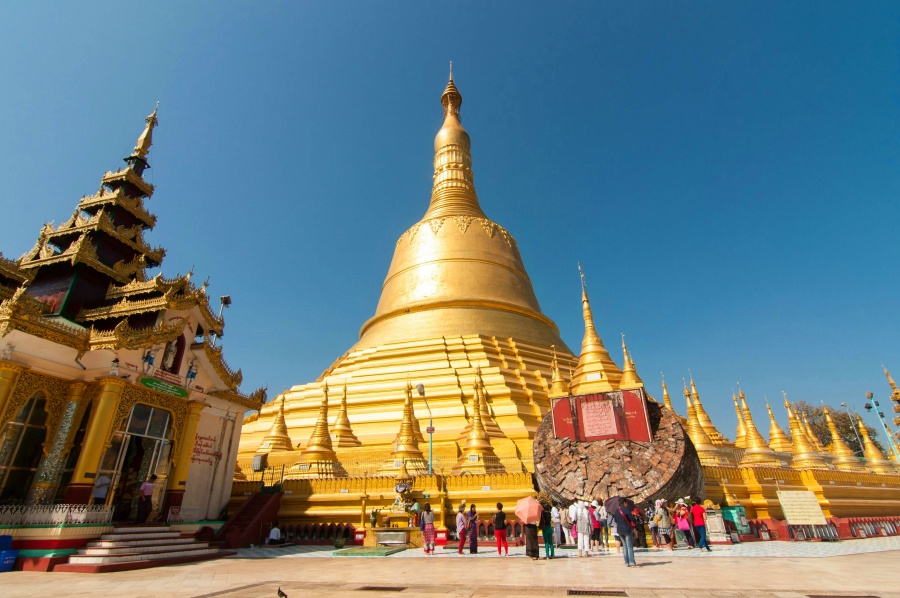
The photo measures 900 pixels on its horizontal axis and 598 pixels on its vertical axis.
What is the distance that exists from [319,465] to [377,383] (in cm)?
561

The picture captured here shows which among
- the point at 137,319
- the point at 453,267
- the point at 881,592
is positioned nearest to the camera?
the point at 881,592

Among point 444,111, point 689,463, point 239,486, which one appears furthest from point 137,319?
point 444,111

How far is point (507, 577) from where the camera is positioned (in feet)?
20.0

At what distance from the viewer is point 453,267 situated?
25.1 metres

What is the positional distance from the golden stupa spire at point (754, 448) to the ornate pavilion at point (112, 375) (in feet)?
50.9

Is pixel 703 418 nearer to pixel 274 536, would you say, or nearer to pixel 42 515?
pixel 274 536

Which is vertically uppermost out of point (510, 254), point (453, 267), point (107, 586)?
point (510, 254)

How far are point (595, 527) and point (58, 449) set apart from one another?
10115 mm

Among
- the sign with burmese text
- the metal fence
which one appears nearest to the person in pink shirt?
the metal fence

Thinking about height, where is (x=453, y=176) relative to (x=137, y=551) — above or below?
above

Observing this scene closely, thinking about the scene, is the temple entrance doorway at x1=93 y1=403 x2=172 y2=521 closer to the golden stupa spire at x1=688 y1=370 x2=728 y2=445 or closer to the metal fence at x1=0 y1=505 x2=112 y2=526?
the metal fence at x1=0 y1=505 x2=112 y2=526

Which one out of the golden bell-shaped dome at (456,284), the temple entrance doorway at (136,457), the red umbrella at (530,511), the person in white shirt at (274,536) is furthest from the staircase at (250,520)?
the golden bell-shaped dome at (456,284)

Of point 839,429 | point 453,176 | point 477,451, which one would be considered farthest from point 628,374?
point 839,429

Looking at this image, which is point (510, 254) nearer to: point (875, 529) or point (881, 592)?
point (875, 529)
